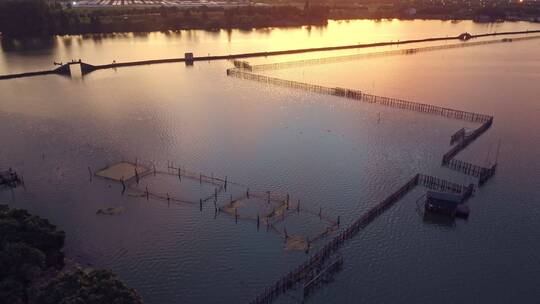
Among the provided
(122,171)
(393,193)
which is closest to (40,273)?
(122,171)

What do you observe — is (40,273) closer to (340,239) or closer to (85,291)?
(85,291)

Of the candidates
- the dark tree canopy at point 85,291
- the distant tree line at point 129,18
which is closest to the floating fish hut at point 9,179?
the dark tree canopy at point 85,291

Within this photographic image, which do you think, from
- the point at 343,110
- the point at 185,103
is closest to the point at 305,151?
the point at 343,110

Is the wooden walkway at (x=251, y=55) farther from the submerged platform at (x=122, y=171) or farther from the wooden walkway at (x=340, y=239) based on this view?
the wooden walkway at (x=340, y=239)

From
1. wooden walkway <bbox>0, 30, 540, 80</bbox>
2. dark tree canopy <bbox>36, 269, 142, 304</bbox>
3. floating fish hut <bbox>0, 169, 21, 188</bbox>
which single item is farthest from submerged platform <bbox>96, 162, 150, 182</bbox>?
wooden walkway <bbox>0, 30, 540, 80</bbox>

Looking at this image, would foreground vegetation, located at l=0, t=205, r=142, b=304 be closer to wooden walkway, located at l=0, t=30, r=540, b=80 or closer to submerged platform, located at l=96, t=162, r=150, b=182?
submerged platform, located at l=96, t=162, r=150, b=182

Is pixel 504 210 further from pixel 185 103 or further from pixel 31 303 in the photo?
pixel 185 103
